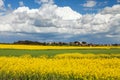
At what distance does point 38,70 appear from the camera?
76.1 feet

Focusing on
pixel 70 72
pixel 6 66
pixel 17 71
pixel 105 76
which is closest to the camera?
pixel 105 76

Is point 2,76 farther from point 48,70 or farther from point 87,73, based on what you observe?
point 87,73

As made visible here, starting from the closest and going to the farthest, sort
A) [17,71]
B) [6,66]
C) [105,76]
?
[105,76] → [17,71] → [6,66]

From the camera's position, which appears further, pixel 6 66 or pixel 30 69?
pixel 6 66

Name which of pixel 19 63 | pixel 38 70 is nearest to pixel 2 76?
pixel 38 70

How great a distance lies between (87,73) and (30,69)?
4.59 metres

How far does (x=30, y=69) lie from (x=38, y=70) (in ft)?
2.83

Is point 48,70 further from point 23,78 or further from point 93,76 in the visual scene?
point 93,76

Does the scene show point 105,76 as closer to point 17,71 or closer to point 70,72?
point 70,72

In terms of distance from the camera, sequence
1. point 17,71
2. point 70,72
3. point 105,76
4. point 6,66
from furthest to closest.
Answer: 1. point 6,66
2. point 17,71
3. point 70,72
4. point 105,76

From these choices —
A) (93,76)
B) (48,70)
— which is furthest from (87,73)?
(48,70)

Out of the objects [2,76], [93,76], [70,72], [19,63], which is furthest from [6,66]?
[93,76]

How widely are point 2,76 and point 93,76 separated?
589 cm

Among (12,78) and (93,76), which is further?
(12,78)
